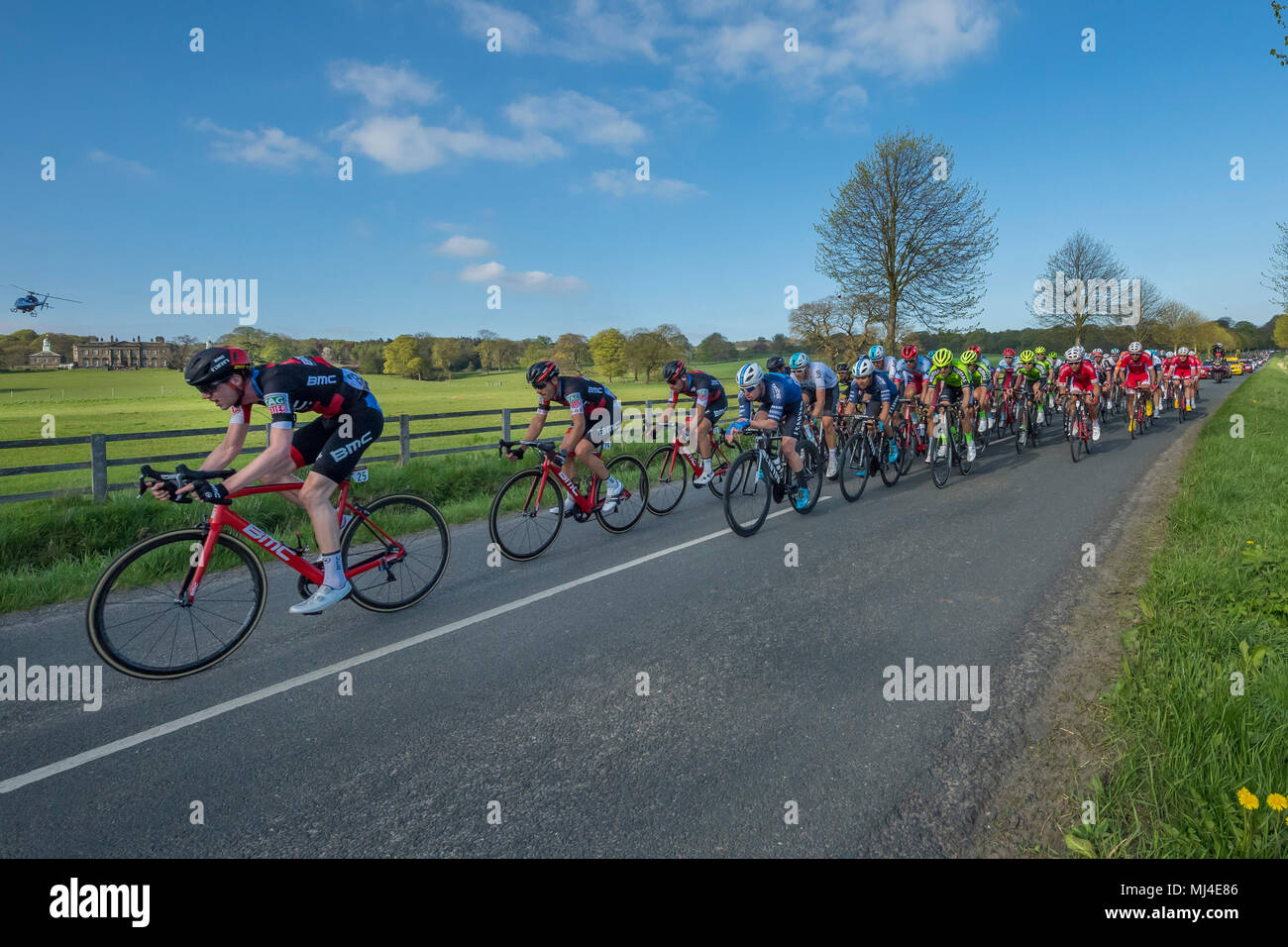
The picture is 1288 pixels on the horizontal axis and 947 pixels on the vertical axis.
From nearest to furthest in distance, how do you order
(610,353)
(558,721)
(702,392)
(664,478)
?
(558,721) < (664,478) < (702,392) < (610,353)

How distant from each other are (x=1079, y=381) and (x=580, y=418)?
11.8m

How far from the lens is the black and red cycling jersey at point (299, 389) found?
4.29 m

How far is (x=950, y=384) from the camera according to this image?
39.5 feet

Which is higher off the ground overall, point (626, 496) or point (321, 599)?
point (626, 496)

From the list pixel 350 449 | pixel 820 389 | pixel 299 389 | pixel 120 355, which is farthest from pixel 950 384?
pixel 120 355

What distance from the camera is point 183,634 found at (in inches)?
173

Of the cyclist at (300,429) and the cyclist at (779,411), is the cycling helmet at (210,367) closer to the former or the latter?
the cyclist at (300,429)

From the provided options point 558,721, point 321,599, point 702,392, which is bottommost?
point 558,721

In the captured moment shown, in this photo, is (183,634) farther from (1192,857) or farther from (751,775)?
(1192,857)

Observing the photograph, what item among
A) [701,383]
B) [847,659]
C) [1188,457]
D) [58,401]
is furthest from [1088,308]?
[58,401]

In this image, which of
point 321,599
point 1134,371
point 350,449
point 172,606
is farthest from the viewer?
point 1134,371

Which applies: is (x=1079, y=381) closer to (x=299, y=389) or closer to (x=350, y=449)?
(x=350, y=449)

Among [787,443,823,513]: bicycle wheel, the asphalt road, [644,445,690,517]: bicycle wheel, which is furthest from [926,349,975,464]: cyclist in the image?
the asphalt road
